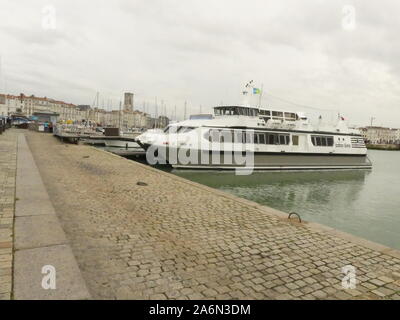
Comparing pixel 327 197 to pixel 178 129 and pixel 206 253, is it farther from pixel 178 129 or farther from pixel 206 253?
pixel 206 253

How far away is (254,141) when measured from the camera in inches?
888

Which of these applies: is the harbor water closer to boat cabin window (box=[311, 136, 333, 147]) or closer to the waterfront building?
boat cabin window (box=[311, 136, 333, 147])

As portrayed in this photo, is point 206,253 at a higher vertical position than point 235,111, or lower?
lower

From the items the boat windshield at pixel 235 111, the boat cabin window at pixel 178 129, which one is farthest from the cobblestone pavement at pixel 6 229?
the boat windshield at pixel 235 111

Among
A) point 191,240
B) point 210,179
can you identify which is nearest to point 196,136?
point 210,179

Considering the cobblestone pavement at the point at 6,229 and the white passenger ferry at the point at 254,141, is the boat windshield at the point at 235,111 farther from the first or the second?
the cobblestone pavement at the point at 6,229

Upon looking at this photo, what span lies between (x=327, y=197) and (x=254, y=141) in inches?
318

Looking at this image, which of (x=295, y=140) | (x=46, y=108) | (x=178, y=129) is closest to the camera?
(x=178, y=129)

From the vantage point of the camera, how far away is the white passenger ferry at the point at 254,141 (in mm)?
20250

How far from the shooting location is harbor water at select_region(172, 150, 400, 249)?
10.5 m

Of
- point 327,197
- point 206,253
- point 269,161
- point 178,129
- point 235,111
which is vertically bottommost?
point 327,197

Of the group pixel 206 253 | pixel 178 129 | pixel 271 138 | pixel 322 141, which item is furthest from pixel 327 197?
pixel 206 253
